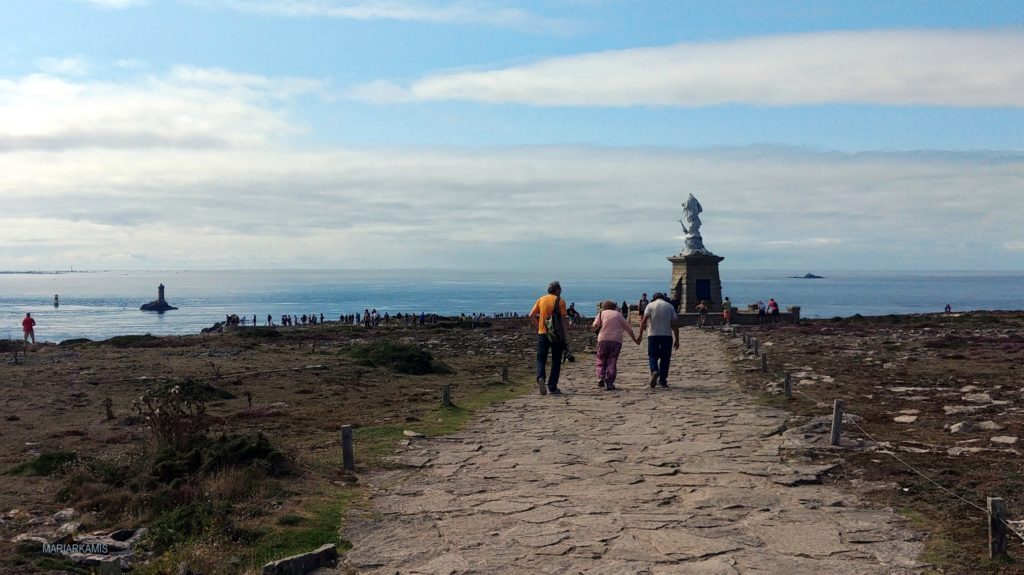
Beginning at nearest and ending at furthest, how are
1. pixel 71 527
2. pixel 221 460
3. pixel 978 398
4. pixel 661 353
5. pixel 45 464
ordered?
pixel 71 527 < pixel 221 460 < pixel 45 464 < pixel 978 398 < pixel 661 353

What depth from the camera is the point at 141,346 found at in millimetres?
36062

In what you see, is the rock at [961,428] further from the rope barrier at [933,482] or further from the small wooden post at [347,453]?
the small wooden post at [347,453]

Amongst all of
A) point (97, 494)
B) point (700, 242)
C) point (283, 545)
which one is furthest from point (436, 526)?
point (700, 242)

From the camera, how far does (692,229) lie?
48.0 m

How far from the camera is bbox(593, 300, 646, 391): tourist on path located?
15.4 metres

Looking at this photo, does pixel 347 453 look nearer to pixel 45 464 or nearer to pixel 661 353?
pixel 45 464

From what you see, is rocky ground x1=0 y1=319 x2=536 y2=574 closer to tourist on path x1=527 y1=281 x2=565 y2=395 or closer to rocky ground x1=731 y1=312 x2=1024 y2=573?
tourist on path x1=527 y1=281 x2=565 y2=395

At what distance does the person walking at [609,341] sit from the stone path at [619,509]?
3328mm

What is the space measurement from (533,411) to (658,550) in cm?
718

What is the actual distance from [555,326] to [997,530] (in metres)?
9.49

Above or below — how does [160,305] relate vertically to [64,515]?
above

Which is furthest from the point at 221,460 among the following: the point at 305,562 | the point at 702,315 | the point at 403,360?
the point at 702,315

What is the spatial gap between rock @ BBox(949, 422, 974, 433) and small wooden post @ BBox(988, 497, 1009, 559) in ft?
18.5

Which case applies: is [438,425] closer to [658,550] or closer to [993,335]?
[658,550]
